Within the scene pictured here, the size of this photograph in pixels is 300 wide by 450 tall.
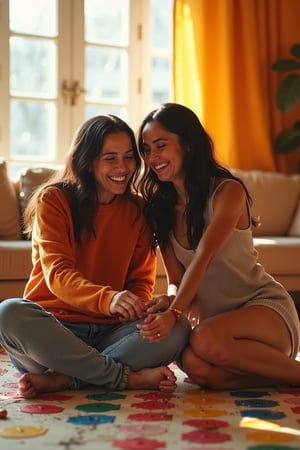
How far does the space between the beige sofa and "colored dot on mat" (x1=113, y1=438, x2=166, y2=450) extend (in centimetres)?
173

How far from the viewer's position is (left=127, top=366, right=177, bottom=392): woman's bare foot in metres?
2.27

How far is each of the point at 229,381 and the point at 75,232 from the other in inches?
25.4

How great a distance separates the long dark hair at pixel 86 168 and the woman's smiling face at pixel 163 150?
88mm

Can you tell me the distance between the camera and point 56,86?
4.81 meters

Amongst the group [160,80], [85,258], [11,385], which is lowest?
[11,385]

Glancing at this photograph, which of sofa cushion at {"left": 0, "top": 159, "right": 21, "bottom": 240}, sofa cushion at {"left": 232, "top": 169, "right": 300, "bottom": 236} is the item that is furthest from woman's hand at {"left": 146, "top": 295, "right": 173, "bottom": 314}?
sofa cushion at {"left": 232, "top": 169, "right": 300, "bottom": 236}

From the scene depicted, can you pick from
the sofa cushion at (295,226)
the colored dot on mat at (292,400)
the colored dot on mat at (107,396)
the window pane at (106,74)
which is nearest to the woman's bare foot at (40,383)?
the colored dot on mat at (107,396)

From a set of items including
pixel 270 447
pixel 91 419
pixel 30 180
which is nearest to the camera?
pixel 270 447

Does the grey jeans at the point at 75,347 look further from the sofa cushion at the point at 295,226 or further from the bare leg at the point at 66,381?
the sofa cushion at the point at 295,226

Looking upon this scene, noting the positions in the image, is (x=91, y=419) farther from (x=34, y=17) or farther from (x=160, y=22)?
(x=160, y=22)

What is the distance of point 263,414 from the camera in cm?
202

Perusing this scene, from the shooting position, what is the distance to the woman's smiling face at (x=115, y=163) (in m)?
2.40

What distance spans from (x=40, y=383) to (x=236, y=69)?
329 cm

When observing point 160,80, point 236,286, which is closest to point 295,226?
point 160,80
